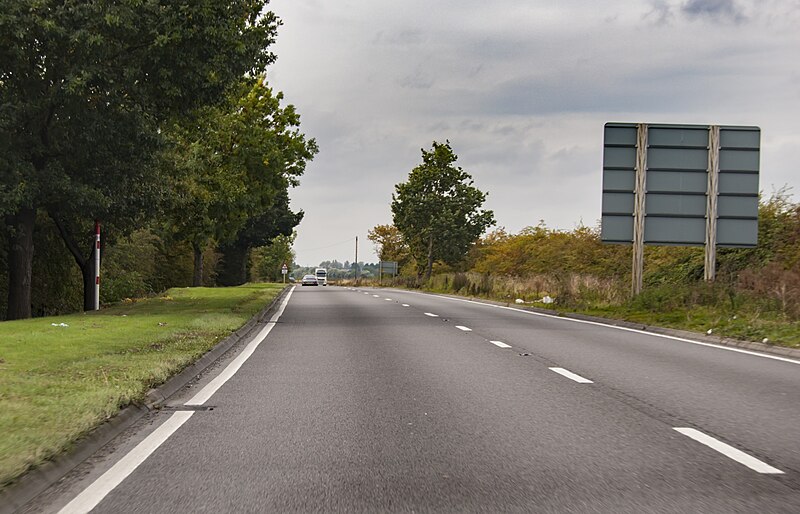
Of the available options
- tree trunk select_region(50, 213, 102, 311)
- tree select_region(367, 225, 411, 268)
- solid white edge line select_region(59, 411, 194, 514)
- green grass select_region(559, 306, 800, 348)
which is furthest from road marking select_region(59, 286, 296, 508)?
tree select_region(367, 225, 411, 268)

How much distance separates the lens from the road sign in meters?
22.9

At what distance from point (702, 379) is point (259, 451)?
6.18 m

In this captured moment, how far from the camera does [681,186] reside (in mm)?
23297

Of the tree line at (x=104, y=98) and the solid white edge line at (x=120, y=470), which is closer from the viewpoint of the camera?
the solid white edge line at (x=120, y=470)

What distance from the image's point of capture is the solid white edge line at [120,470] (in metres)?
4.40

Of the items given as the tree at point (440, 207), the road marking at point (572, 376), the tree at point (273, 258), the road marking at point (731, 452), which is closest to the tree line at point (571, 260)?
the tree at point (440, 207)

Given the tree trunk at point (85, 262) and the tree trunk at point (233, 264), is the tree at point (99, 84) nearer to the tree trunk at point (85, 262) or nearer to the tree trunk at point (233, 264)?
the tree trunk at point (85, 262)

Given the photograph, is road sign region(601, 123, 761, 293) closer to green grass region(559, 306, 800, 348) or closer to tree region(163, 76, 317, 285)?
green grass region(559, 306, 800, 348)

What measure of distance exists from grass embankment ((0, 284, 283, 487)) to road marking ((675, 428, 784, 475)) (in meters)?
4.63

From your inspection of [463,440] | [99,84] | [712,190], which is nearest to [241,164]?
[99,84]

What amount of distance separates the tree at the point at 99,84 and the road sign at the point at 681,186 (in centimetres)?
1088

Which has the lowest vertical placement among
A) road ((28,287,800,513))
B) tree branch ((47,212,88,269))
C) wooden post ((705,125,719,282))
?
road ((28,287,800,513))

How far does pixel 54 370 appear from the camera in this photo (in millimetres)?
9070

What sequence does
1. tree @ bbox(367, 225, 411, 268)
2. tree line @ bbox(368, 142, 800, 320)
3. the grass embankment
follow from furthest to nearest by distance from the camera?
1. tree @ bbox(367, 225, 411, 268)
2. tree line @ bbox(368, 142, 800, 320)
3. the grass embankment
